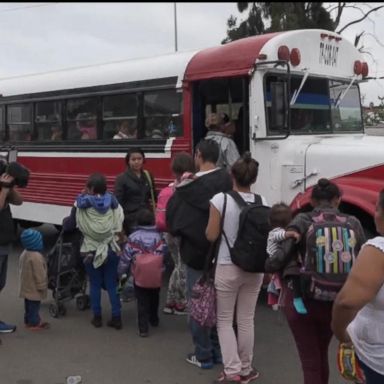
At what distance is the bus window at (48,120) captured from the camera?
8.55 metres

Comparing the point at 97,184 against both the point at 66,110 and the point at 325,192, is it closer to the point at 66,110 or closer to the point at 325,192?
the point at 325,192

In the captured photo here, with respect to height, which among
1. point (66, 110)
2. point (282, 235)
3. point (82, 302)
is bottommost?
point (82, 302)

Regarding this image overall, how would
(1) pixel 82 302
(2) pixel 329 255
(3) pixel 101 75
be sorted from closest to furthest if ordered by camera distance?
(2) pixel 329 255 < (1) pixel 82 302 < (3) pixel 101 75

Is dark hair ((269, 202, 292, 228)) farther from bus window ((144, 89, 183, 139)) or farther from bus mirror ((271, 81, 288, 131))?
bus window ((144, 89, 183, 139))

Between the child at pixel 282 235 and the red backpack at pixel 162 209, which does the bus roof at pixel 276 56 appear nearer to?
the red backpack at pixel 162 209

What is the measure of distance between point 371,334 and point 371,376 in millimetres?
185

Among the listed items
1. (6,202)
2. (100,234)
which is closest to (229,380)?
(100,234)

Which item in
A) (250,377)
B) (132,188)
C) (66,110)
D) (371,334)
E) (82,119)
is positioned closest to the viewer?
(371,334)

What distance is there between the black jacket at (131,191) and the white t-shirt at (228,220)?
2077mm

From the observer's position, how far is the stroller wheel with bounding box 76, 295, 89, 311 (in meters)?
6.29

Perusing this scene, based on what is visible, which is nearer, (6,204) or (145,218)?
(6,204)

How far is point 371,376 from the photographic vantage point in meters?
2.49

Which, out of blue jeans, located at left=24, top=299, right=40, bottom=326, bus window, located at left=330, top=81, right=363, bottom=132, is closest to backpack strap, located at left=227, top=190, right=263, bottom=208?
blue jeans, located at left=24, top=299, right=40, bottom=326

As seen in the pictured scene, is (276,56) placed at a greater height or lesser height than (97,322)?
greater
